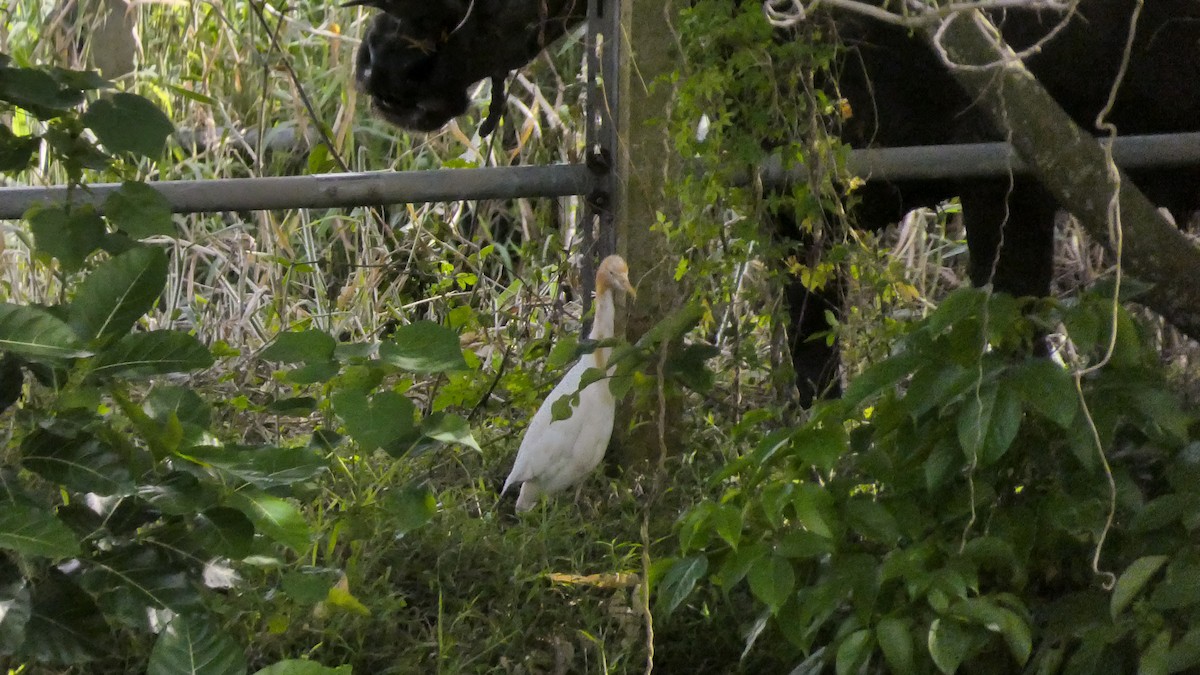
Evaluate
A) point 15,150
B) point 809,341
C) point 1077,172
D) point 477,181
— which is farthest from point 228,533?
point 809,341

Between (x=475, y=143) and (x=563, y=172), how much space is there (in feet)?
6.57

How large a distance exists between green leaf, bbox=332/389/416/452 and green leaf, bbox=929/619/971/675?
71cm

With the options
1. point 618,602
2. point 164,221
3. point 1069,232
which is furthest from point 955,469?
point 1069,232

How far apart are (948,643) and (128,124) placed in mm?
1223

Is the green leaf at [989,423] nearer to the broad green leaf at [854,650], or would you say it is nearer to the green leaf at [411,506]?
the broad green leaf at [854,650]

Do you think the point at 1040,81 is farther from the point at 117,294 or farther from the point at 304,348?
the point at 117,294

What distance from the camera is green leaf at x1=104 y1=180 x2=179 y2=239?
166 cm

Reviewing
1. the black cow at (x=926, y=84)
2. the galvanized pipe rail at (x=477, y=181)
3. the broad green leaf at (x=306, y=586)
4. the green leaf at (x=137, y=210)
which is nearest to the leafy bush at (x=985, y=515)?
the broad green leaf at (x=306, y=586)

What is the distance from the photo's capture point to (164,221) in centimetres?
169

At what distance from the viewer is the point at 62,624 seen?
5.12 ft

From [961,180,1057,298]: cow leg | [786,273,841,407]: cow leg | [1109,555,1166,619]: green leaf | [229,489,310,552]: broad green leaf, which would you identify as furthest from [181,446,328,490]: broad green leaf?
[961,180,1057,298]: cow leg

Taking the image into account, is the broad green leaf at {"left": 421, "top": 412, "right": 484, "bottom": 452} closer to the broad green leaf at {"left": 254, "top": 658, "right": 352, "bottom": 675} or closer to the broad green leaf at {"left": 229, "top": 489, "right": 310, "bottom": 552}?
the broad green leaf at {"left": 229, "top": 489, "right": 310, "bottom": 552}

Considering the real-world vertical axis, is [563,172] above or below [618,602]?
above

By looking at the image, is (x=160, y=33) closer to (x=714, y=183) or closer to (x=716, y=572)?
(x=714, y=183)
